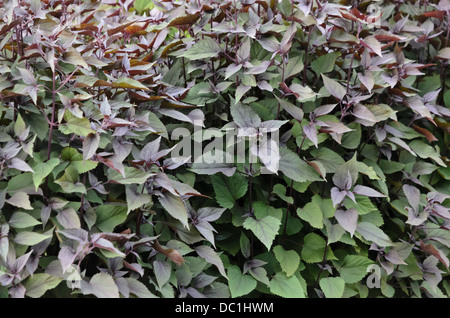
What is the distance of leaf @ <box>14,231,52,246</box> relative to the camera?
169 cm

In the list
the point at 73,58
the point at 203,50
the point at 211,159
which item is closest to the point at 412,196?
the point at 211,159

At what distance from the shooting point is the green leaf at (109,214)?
1.87 m

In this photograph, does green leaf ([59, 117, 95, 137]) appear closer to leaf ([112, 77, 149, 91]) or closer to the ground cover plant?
the ground cover plant

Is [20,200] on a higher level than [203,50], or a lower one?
lower

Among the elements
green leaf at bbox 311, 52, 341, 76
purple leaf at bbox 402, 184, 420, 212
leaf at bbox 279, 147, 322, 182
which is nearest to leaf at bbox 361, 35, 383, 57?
green leaf at bbox 311, 52, 341, 76

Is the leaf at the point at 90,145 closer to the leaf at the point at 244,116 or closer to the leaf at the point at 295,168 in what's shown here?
the leaf at the point at 244,116

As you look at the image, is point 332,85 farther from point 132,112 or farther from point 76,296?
point 76,296

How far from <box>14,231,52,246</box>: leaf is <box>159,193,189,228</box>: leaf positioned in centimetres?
41

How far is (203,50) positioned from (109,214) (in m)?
0.80

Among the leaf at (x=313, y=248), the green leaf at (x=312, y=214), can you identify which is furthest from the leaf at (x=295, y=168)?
the leaf at (x=313, y=248)

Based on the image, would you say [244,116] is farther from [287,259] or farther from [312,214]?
[287,259]

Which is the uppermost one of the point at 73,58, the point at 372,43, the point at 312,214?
the point at 73,58

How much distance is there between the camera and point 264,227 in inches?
78.6

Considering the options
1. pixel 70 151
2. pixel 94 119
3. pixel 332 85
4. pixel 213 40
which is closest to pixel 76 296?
pixel 70 151
